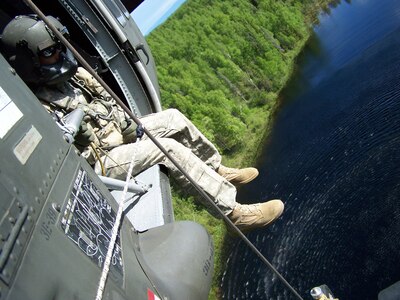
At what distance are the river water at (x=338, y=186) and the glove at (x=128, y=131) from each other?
2.71 metres

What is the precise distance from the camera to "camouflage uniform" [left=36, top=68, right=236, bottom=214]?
3.29 meters

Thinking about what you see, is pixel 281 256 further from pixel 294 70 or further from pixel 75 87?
pixel 294 70

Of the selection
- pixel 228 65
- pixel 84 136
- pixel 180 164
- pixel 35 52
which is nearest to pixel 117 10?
pixel 35 52

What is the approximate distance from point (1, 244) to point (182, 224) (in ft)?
4.59

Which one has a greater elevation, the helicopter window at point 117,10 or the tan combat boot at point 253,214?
the helicopter window at point 117,10

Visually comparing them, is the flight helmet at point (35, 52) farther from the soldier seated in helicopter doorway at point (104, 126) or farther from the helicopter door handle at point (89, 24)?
the helicopter door handle at point (89, 24)

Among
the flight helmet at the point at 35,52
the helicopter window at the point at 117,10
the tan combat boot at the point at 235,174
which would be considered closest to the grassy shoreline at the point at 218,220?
the tan combat boot at the point at 235,174

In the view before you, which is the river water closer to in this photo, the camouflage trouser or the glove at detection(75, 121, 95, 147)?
the camouflage trouser

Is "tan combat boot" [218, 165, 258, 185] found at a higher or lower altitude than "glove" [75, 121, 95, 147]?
lower

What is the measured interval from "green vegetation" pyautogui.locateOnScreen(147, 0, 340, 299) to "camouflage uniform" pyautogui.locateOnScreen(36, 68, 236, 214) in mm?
4156

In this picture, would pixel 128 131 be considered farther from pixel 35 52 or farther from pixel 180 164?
pixel 35 52

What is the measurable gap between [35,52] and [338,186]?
4.27 m

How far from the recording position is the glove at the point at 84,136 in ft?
9.96

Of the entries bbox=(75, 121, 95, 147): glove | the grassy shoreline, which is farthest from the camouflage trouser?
the grassy shoreline
